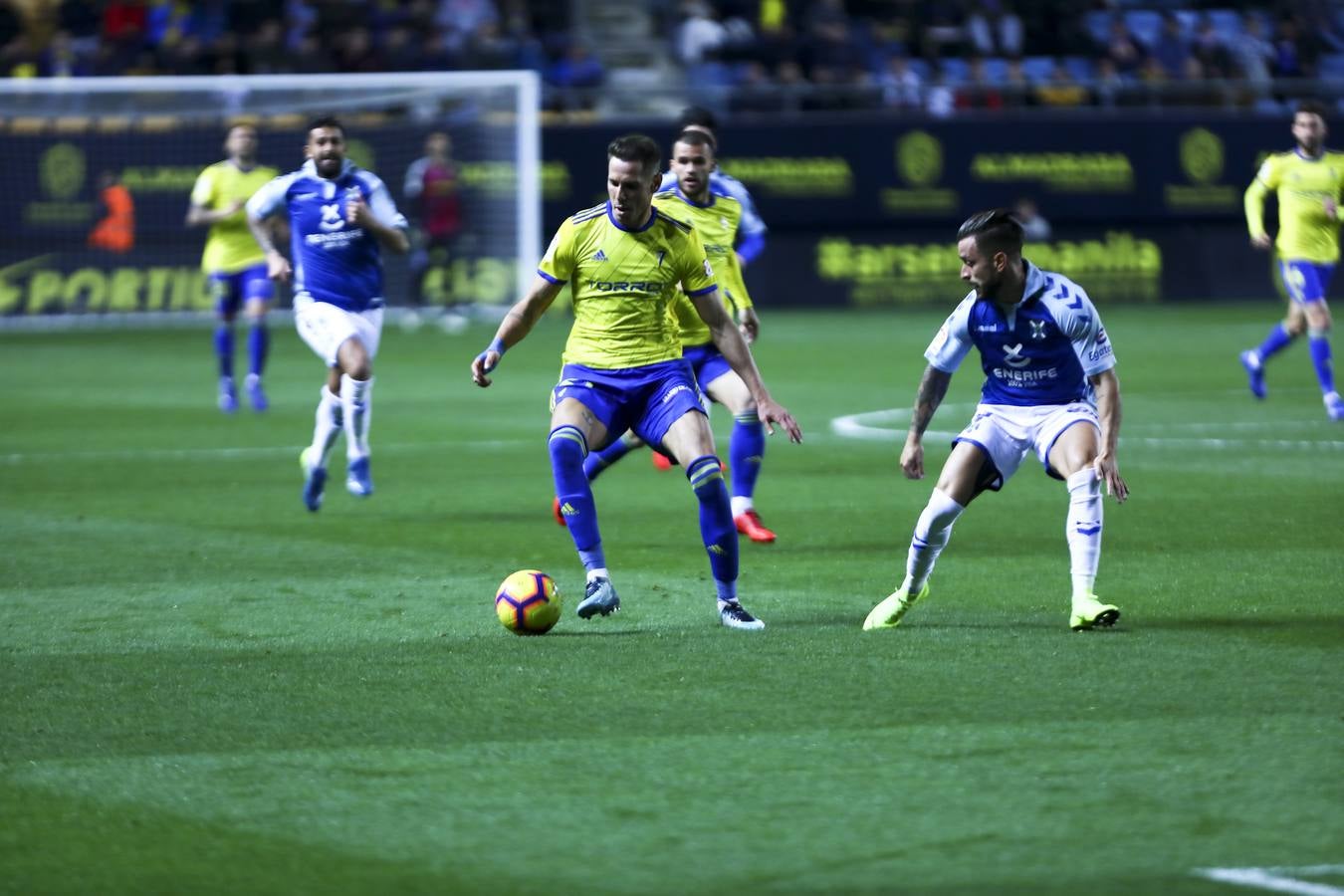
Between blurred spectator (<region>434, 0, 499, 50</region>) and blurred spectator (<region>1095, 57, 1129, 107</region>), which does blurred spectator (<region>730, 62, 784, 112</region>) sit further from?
blurred spectator (<region>1095, 57, 1129, 107</region>)

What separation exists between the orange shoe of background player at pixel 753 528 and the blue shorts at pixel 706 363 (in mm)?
726

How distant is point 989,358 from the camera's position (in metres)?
8.02

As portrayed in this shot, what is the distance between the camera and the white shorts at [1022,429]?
7938 mm

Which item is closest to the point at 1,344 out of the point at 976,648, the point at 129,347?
the point at 129,347

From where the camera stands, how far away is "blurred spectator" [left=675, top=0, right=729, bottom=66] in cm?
3150

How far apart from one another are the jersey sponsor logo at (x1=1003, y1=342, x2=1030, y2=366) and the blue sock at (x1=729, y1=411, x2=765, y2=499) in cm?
317

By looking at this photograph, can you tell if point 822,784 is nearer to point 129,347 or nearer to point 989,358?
point 989,358

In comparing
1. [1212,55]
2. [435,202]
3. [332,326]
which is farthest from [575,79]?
[332,326]

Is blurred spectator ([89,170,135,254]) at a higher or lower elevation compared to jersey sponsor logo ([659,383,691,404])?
lower

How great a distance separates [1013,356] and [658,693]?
2082 millimetres

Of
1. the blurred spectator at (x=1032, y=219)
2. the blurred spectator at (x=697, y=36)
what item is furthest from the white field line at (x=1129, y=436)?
the blurred spectator at (x=697, y=36)

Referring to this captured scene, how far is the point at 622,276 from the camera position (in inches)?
325

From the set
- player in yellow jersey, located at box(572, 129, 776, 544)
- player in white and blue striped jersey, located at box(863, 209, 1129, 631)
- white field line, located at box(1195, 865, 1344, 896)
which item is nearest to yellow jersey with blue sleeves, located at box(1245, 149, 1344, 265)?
player in yellow jersey, located at box(572, 129, 776, 544)

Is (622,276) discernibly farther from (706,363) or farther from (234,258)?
(234,258)
